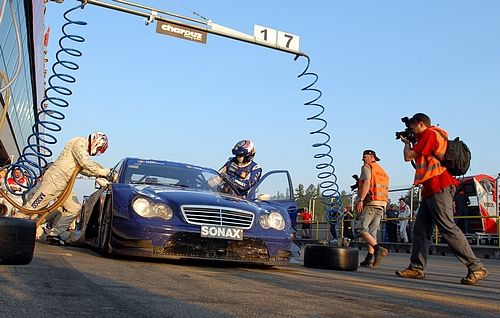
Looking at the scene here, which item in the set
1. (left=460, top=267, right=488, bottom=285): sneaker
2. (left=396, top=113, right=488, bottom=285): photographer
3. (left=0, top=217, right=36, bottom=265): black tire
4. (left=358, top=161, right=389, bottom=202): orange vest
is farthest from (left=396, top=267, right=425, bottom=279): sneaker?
(left=0, top=217, right=36, bottom=265): black tire

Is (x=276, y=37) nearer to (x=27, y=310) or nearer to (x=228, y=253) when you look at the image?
(x=228, y=253)

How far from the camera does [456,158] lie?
601 centimetres

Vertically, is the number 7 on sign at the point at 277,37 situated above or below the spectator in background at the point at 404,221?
above

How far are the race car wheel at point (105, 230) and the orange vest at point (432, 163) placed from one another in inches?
129

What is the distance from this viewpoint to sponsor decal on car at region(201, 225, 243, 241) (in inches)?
231

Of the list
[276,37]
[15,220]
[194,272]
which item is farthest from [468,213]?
[15,220]

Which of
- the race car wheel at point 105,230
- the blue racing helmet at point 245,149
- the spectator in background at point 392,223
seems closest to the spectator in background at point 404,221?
the spectator in background at point 392,223

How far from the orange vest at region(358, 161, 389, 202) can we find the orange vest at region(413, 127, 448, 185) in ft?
7.40

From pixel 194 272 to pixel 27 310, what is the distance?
2.54m

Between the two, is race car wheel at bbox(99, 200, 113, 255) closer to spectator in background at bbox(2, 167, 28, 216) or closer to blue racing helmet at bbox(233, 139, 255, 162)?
blue racing helmet at bbox(233, 139, 255, 162)

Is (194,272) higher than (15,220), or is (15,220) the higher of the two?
(15,220)

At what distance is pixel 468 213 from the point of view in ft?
69.2

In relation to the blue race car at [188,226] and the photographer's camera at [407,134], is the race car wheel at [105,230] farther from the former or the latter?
the photographer's camera at [407,134]

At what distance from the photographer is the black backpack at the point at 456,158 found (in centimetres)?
602
